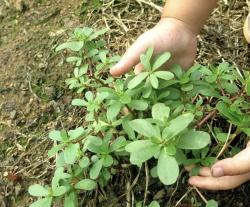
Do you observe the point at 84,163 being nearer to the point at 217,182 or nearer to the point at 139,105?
the point at 139,105

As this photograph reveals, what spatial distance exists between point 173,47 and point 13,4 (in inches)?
36.4

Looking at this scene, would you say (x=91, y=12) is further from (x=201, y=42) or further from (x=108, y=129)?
(x=108, y=129)

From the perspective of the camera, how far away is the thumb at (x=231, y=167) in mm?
1148

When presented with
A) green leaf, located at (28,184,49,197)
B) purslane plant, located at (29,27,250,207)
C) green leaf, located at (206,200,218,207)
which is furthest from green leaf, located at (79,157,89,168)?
green leaf, located at (206,200,218,207)

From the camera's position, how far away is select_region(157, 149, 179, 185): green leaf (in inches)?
40.3

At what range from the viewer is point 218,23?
1.88 m

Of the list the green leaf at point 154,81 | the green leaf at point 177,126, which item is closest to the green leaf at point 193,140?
the green leaf at point 177,126

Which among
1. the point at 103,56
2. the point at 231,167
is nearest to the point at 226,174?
the point at 231,167

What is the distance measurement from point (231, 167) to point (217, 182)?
10 cm

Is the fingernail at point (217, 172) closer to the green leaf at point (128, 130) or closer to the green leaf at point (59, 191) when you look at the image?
the green leaf at point (128, 130)

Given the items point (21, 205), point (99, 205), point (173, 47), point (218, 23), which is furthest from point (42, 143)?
point (218, 23)

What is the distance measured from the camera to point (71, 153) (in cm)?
127

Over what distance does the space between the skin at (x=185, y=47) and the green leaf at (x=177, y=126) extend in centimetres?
17

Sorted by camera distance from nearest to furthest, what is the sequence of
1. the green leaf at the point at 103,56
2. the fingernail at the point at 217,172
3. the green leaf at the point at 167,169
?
the green leaf at the point at 167,169 < the fingernail at the point at 217,172 < the green leaf at the point at 103,56
